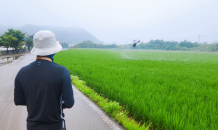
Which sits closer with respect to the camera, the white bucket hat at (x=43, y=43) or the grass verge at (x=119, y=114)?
the white bucket hat at (x=43, y=43)

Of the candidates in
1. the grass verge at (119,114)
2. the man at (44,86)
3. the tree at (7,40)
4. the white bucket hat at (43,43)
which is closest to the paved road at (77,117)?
the grass verge at (119,114)

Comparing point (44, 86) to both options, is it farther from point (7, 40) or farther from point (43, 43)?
point (7, 40)

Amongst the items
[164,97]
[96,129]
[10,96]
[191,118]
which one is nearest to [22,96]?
[96,129]

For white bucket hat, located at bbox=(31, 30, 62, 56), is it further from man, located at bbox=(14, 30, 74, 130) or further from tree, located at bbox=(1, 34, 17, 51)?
tree, located at bbox=(1, 34, 17, 51)

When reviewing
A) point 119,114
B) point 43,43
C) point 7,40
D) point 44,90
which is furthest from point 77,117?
point 7,40

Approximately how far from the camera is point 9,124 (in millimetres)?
2625

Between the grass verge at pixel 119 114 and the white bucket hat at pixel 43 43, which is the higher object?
the white bucket hat at pixel 43 43

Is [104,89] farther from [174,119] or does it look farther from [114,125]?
[174,119]

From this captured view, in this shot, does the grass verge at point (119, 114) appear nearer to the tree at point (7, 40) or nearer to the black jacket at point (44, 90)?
the black jacket at point (44, 90)

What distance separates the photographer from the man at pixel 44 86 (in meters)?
1.12

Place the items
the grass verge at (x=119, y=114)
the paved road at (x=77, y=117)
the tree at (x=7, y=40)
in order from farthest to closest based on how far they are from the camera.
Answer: the tree at (x=7, y=40) → the paved road at (x=77, y=117) → the grass verge at (x=119, y=114)

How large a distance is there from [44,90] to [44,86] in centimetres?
4

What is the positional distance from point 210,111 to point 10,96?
560 centimetres

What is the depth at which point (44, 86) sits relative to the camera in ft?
3.67
